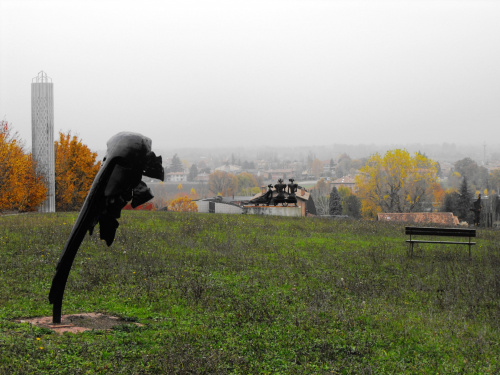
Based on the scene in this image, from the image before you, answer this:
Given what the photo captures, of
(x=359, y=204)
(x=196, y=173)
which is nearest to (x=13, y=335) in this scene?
(x=359, y=204)

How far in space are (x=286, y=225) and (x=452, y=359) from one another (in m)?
14.7

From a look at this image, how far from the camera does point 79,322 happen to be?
755 cm

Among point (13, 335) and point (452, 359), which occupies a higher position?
point (13, 335)

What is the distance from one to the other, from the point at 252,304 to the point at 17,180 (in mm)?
32933

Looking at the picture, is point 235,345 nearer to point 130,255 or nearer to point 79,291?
point 79,291

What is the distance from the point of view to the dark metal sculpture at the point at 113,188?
6887mm

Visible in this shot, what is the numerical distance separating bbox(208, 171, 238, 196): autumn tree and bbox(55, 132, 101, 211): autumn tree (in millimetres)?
82847

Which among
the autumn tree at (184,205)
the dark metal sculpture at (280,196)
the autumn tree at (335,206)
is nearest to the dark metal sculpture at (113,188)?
the dark metal sculpture at (280,196)

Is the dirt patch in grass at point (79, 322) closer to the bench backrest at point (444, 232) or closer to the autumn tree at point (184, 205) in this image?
the bench backrest at point (444, 232)

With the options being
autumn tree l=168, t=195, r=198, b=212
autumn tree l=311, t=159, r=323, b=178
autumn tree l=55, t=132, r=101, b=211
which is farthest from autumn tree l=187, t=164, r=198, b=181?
autumn tree l=55, t=132, r=101, b=211

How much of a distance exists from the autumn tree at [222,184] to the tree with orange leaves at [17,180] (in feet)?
294

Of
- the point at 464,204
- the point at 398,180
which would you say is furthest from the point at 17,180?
the point at 464,204

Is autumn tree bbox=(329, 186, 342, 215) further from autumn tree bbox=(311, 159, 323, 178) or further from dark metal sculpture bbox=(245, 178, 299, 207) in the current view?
autumn tree bbox=(311, 159, 323, 178)

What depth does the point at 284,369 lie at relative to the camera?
6.40 m
